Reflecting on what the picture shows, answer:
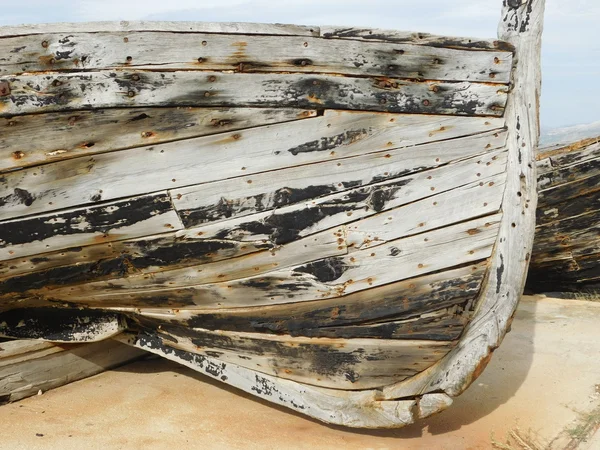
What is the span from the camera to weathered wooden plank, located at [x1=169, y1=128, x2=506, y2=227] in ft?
10.1

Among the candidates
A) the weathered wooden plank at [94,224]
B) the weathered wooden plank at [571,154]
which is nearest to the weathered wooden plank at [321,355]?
the weathered wooden plank at [94,224]

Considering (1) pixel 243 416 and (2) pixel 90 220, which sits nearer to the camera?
(2) pixel 90 220

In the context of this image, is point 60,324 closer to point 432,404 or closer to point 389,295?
point 389,295

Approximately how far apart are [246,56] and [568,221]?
4165mm

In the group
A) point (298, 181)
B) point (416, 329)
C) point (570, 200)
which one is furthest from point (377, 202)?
point (570, 200)

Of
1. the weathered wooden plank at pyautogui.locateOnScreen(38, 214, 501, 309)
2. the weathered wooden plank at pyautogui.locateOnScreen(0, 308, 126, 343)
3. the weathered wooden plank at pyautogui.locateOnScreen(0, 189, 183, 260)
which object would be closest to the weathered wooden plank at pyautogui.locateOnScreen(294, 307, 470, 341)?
the weathered wooden plank at pyautogui.locateOnScreen(38, 214, 501, 309)

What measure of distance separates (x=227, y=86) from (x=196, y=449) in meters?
1.77

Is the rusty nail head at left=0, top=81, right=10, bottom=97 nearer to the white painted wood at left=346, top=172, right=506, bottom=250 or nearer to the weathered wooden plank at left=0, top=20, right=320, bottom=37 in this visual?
the weathered wooden plank at left=0, top=20, right=320, bottom=37

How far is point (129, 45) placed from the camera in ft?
9.49

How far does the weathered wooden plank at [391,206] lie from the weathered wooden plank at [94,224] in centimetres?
16

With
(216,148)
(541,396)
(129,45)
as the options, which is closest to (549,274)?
(541,396)

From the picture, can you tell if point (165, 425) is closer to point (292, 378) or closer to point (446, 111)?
point (292, 378)

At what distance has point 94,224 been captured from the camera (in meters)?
3.12

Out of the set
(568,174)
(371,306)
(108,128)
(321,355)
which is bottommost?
(321,355)
